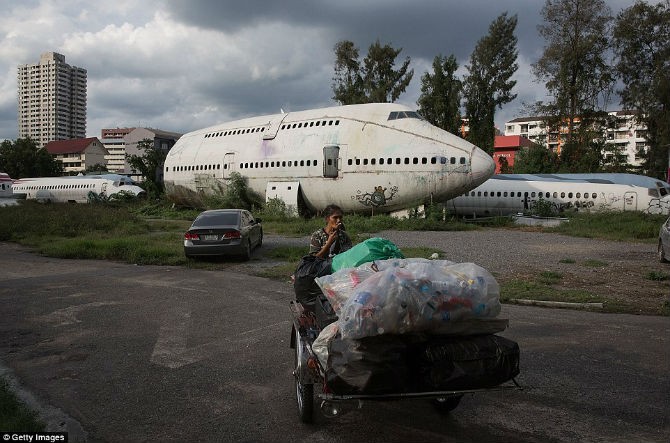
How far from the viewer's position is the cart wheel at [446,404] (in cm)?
458

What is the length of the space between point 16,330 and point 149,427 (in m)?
4.48

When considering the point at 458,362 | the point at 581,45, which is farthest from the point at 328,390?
the point at 581,45

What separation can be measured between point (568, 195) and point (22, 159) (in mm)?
89517

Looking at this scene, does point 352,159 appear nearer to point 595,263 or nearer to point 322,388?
point 595,263

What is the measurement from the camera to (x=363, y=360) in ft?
11.8

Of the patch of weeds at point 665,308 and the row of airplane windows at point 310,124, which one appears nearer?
the patch of weeds at point 665,308

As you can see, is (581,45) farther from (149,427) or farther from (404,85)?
(149,427)

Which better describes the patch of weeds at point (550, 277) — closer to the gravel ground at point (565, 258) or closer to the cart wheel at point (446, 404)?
the gravel ground at point (565, 258)

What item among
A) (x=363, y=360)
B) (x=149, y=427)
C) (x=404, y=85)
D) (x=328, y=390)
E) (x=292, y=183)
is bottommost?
(x=149, y=427)

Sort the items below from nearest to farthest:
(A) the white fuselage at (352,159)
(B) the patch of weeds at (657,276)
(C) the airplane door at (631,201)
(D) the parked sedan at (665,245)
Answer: (B) the patch of weeds at (657,276) < (D) the parked sedan at (665,245) < (A) the white fuselage at (352,159) < (C) the airplane door at (631,201)

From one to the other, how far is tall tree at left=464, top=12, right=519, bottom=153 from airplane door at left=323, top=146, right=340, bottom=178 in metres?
25.0

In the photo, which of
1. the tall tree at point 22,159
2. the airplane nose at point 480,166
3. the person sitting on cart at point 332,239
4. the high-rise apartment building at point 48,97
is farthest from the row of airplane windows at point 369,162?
the high-rise apartment building at point 48,97

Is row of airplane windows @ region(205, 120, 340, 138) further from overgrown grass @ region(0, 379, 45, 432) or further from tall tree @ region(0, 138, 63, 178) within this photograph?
tall tree @ region(0, 138, 63, 178)

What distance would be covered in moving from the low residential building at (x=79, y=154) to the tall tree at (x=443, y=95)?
104m
